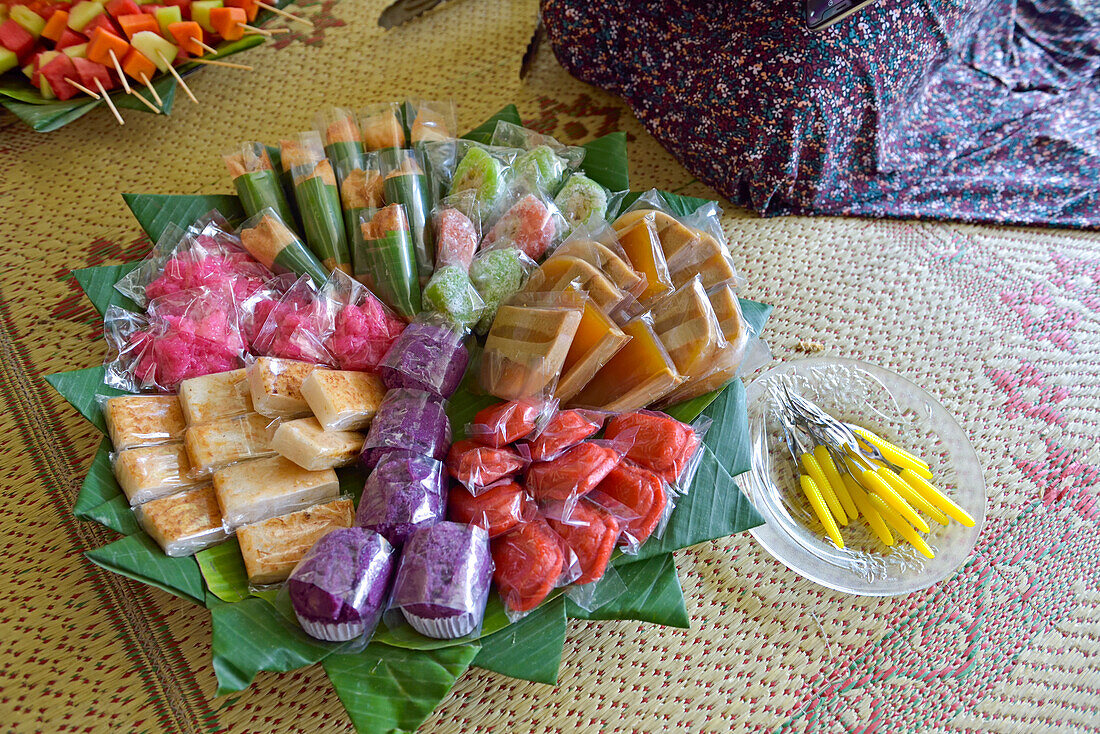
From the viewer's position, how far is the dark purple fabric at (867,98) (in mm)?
1947

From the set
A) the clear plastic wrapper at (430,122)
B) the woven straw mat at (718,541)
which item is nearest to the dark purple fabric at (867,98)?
the woven straw mat at (718,541)

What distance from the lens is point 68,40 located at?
2.13 meters

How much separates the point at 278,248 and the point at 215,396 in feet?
1.36

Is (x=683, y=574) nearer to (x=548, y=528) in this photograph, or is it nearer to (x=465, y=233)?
(x=548, y=528)

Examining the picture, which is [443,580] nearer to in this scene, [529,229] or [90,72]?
[529,229]

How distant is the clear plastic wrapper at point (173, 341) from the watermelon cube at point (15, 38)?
1.16m

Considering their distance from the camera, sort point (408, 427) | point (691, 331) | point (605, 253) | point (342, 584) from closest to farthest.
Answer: point (342, 584) < point (408, 427) < point (691, 331) < point (605, 253)

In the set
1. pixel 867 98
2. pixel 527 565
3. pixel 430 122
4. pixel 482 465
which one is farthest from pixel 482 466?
pixel 867 98

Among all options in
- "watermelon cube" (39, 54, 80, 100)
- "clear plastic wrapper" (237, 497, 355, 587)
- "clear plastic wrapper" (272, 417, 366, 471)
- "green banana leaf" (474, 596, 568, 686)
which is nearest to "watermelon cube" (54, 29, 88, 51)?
"watermelon cube" (39, 54, 80, 100)

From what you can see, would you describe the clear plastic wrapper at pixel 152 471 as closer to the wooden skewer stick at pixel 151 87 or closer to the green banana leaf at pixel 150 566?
the green banana leaf at pixel 150 566

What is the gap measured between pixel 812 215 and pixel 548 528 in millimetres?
1403

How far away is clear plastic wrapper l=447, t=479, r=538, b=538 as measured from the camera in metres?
1.32

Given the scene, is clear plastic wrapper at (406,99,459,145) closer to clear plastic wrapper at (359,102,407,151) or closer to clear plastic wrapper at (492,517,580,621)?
clear plastic wrapper at (359,102,407,151)

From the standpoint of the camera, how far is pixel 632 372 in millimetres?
1504
